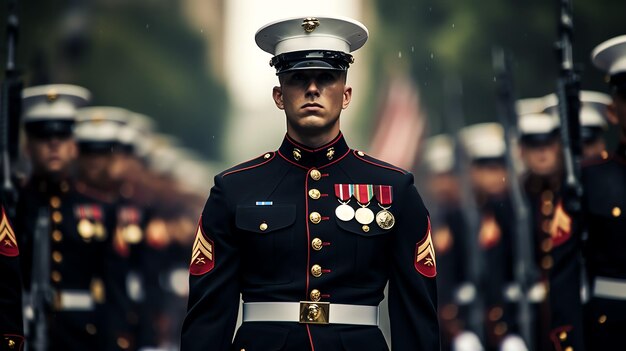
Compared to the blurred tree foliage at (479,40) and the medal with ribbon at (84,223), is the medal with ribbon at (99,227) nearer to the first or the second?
the medal with ribbon at (84,223)

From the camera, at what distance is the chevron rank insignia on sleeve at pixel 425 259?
5723mm

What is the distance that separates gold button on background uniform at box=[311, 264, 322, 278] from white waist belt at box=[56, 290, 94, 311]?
492cm

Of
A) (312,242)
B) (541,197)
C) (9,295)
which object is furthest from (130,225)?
(312,242)

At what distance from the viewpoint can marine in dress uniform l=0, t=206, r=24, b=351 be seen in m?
6.08

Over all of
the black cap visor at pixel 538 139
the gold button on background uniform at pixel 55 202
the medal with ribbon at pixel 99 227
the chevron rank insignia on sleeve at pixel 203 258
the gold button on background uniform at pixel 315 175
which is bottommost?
the chevron rank insignia on sleeve at pixel 203 258

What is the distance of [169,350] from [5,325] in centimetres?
1097

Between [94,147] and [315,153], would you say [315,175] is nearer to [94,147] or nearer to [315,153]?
[315,153]

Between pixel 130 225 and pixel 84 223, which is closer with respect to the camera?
pixel 84 223

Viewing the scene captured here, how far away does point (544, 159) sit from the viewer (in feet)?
41.4

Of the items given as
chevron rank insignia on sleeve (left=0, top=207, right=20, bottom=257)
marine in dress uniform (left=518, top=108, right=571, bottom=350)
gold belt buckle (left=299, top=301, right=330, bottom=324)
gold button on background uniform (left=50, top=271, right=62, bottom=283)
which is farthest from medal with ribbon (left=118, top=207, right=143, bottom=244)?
gold belt buckle (left=299, top=301, right=330, bottom=324)

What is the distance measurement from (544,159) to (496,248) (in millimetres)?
1032

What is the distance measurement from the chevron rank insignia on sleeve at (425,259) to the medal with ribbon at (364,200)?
0.22 meters

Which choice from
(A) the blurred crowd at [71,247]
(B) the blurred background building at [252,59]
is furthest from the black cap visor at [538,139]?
(B) the blurred background building at [252,59]

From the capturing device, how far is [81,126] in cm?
1416
